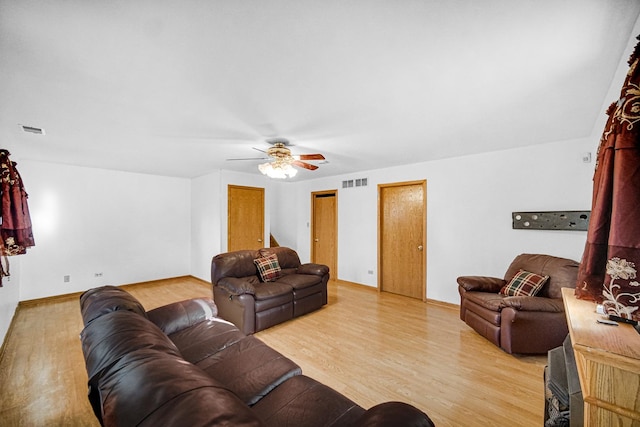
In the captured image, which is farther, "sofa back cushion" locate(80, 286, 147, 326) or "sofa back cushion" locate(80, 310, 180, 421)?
"sofa back cushion" locate(80, 286, 147, 326)

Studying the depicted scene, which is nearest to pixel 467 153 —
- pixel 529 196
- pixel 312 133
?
pixel 529 196

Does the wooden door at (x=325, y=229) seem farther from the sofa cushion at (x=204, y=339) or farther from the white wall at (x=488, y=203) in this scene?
the sofa cushion at (x=204, y=339)

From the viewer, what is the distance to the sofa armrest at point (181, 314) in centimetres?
209

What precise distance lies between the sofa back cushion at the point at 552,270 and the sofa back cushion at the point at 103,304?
12.8 ft

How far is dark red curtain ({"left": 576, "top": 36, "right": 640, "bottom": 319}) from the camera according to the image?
2.57 feet

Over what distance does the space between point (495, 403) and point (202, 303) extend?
2.61 metres

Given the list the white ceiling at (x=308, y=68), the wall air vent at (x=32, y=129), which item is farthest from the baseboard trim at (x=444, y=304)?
the wall air vent at (x=32, y=129)

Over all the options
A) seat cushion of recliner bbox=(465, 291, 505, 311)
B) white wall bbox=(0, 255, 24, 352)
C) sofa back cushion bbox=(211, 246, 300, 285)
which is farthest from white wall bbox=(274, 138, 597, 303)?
white wall bbox=(0, 255, 24, 352)

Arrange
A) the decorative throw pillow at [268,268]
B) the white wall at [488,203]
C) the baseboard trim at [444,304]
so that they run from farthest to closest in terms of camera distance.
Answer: the baseboard trim at [444,304]
the decorative throw pillow at [268,268]
the white wall at [488,203]

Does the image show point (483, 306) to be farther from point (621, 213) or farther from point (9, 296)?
point (9, 296)

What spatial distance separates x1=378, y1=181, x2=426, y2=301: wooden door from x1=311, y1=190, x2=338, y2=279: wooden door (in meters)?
1.17

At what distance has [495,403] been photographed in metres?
1.91

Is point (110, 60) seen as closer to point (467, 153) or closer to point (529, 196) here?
point (467, 153)

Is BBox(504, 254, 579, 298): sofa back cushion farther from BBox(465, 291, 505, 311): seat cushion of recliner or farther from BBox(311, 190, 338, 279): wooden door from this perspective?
BBox(311, 190, 338, 279): wooden door
